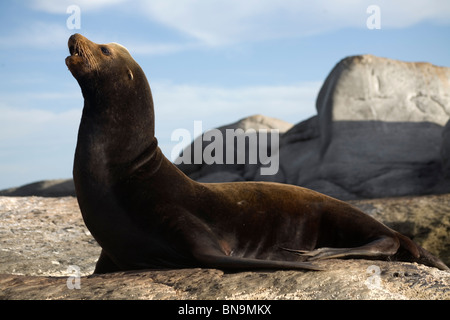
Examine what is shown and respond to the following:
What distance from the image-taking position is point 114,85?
4.01 meters

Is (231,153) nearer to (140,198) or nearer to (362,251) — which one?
(362,251)

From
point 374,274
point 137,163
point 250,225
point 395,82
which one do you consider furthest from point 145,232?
point 395,82

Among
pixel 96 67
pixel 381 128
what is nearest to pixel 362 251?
pixel 96 67

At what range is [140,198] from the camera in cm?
397

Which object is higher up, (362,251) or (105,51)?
(105,51)

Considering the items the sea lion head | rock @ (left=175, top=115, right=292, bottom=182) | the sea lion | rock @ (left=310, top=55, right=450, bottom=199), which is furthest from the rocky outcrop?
the sea lion head

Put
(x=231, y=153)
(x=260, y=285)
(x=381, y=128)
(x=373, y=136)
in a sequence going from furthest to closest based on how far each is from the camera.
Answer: (x=231, y=153)
(x=381, y=128)
(x=373, y=136)
(x=260, y=285)

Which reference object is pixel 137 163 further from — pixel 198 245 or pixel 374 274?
pixel 374 274

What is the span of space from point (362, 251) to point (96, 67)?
2.38 meters

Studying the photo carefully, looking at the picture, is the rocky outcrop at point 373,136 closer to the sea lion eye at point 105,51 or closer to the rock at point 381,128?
the rock at point 381,128

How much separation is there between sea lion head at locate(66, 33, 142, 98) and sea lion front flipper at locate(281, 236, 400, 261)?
1738 mm

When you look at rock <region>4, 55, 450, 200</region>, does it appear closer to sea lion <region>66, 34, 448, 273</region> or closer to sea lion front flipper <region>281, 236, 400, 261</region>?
sea lion front flipper <region>281, 236, 400, 261</region>

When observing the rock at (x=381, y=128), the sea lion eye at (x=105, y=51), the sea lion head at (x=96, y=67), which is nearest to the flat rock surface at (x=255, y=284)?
the sea lion head at (x=96, y=67)

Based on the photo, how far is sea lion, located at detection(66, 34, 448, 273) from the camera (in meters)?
3.94
